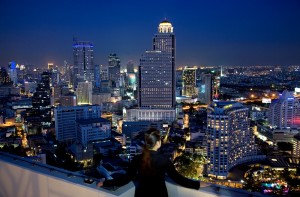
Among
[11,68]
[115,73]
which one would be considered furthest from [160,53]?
[11,68]

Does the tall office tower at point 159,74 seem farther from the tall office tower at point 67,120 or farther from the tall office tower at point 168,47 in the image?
the tall office tower at point 67,120

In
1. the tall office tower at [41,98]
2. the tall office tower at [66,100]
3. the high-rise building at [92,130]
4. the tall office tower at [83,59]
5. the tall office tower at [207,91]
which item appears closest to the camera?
the high-rise building at [92,130]

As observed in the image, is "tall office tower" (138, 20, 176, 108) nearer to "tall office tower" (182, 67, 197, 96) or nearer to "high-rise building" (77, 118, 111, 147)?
"high-rise building" (77, 118, 111, 147)

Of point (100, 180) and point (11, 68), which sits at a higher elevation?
point (11, 68)

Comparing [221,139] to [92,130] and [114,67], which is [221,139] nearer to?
[92,130]

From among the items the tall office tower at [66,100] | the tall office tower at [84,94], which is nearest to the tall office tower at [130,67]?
the tall office tower at [84,94]

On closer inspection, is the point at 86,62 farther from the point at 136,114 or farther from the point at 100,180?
the point at 100,180

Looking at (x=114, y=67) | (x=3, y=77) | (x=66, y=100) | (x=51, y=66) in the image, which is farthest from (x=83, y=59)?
(x=51, y=66)
